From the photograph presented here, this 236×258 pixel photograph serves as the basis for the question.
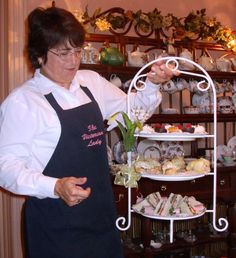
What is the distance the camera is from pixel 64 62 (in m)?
1.23

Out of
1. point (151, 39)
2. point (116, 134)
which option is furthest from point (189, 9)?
point (116, 134)

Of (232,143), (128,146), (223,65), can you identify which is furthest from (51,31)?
(232,143)

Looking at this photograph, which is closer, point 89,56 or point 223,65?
point 89,56

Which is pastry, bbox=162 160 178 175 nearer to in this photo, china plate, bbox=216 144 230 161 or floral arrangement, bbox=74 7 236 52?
floral arrangement, bbox=74 7 236 52

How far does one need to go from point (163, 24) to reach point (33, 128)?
1514mm

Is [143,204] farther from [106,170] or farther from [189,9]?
[189,9]

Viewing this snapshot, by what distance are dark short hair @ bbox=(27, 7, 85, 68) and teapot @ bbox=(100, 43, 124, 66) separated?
0.96 m

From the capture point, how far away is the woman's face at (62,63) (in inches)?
48.3

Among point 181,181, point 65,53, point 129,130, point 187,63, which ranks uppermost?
point 187,63

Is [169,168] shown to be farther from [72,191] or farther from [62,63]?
[62,63]

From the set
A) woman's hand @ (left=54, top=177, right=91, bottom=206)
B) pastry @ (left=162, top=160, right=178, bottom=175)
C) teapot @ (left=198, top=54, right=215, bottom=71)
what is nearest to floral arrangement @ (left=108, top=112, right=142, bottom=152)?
pastry @ (left=162, top=160, right=178, bottom=175)

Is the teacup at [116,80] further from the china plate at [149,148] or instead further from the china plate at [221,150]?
the china plate at [221,150]

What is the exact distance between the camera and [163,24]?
244cm

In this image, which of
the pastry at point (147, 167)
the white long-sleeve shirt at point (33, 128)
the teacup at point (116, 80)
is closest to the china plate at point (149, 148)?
the teacup at point (116, 80)
